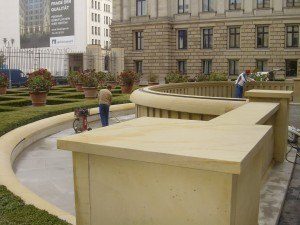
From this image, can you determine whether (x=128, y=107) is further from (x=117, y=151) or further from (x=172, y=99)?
(x=117, y=151)

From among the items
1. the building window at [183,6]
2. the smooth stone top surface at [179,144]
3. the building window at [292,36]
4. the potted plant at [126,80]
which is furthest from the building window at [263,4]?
the smooth stone top surface at [179,144]

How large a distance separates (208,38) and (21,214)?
42.0 meters

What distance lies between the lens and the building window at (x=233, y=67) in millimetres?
43794

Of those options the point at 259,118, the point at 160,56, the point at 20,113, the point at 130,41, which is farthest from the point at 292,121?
the point at 130,41

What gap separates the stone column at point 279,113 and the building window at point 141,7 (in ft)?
140

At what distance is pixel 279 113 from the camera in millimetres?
6820

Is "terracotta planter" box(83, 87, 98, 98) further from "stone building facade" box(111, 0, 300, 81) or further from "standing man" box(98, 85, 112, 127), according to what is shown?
"stone building facade" box(111, 0, 300, 81)

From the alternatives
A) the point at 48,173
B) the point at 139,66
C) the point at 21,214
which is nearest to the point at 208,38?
the point at 139,66

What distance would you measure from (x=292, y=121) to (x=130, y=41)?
124 feet

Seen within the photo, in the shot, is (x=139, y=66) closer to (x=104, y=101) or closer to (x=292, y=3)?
(x=292, y=3)

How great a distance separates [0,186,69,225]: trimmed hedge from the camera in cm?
447

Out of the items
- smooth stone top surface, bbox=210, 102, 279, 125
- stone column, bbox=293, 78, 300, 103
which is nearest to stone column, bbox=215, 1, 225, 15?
stone column, bbox=293, 78, 300, 103

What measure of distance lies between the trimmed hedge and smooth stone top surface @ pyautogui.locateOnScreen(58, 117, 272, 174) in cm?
164

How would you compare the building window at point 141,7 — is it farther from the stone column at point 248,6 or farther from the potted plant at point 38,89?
the potted plant at point 38,89
